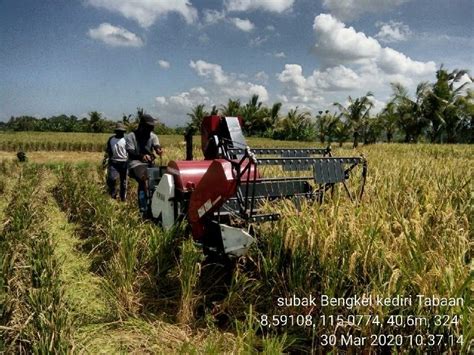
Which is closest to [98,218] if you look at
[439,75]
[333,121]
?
[333,121]

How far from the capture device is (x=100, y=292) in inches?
143

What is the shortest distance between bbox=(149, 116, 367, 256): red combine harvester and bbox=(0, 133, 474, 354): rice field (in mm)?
237

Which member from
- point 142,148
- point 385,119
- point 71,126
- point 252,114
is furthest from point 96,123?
point 142,148

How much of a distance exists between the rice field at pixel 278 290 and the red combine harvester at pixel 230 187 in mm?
237

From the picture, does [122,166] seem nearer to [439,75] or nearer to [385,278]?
[385,278]

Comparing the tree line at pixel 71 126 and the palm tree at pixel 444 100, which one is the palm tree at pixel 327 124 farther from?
the tree line at pixel 71 126

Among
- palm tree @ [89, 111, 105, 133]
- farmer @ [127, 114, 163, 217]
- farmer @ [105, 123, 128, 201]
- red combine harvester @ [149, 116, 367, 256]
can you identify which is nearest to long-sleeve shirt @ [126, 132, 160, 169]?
farmer @ [127, 114, 163, 217]

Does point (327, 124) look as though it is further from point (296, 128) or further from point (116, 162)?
point (116, 162)

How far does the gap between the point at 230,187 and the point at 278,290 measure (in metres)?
0.93

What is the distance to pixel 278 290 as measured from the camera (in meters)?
3.04

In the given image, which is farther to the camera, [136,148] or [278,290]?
[136,148]

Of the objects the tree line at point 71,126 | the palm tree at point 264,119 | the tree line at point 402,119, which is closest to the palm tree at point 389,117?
the tree line at point 402,119

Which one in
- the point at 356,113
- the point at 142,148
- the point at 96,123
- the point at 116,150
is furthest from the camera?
the point at 96,123

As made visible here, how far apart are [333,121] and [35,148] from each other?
25.4 m
